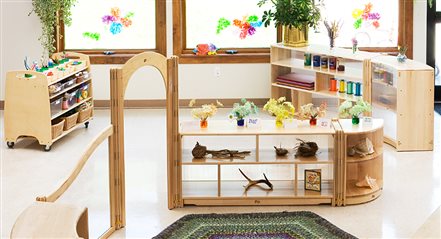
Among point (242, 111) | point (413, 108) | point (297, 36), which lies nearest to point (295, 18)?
point (297, 36)

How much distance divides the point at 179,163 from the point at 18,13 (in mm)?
4979

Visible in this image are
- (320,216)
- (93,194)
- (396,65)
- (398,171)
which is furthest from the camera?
(396,65)

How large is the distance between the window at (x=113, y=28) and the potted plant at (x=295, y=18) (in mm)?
1653

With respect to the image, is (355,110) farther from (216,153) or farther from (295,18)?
(295,18)

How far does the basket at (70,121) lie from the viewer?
31.2ft

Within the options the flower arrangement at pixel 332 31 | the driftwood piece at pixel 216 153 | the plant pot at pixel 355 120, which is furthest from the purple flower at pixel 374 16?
the driftwood piece at pixel 216 153

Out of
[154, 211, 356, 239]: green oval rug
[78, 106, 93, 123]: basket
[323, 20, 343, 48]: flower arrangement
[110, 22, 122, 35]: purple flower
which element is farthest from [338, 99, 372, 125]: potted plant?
[110, 22, 122, 35]: purple flower

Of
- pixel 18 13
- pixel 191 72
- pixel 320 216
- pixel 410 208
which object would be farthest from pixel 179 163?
pixel 18 13

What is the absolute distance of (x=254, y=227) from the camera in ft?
21.5

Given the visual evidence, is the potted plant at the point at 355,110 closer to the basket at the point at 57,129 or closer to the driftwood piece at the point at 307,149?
the driftwood piece at the point at 307,149

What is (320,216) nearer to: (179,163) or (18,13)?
(179,163)

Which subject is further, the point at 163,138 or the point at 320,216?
the point at 163,138

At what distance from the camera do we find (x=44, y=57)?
10961 mm

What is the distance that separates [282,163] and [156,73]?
4.57 metres
